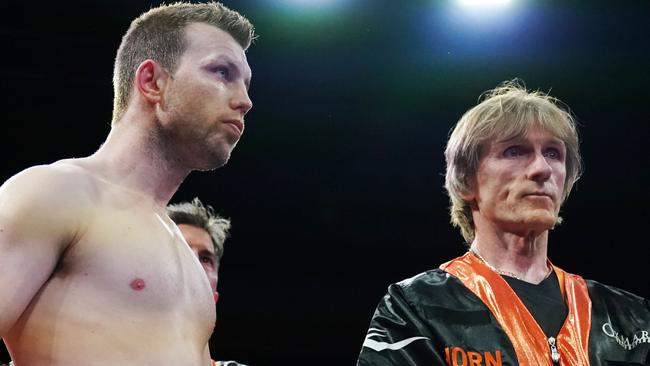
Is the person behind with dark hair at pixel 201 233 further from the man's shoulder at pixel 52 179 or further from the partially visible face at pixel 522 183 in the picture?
the man's shoulder at pixel 52 179

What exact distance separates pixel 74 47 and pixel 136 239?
7.69 ft

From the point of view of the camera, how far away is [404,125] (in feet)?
12.7

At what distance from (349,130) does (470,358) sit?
2442mm

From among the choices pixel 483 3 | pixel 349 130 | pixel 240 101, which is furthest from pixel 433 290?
pixel 349 130

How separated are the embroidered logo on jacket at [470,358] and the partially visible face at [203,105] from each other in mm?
571

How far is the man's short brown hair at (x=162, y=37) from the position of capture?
140 centimetres

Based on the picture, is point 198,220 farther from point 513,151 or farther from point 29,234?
point 29,234

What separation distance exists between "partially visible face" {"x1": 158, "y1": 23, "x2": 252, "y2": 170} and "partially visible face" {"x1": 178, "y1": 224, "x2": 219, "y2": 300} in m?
1.06

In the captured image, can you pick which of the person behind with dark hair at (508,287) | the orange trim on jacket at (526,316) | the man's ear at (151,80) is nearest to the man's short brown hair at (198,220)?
the person behind with dark hair at (508,287)

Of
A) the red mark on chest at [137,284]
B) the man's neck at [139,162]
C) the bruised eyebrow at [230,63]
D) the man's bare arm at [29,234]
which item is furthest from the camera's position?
the bruised eyebrow at [230,63]

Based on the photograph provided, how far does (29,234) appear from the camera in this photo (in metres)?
1.05

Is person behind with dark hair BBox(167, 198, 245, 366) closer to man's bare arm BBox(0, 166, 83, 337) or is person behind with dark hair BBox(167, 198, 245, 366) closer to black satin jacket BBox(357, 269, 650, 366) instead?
black satin jacket BBox(357, 269, 650, 366)

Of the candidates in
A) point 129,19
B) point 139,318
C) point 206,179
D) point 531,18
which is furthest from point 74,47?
point 139,318

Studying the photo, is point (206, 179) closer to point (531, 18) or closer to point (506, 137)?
point (531, 18)
